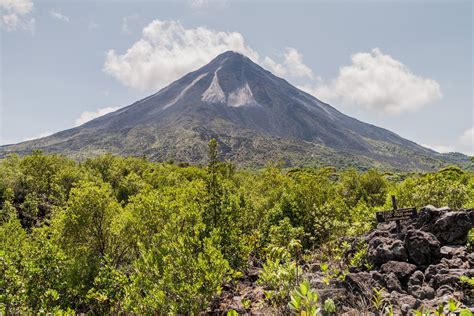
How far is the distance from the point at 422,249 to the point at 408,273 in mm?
1373

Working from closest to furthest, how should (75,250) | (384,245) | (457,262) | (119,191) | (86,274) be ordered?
(457,262) < (384,245) < (86,274) < (75,250) < (119,191)

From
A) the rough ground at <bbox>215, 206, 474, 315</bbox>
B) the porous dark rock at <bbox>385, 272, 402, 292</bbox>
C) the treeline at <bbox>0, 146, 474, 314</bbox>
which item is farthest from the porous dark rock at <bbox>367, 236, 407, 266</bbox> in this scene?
the treeline at <bbox>0, 146, 474, 314</bbox>

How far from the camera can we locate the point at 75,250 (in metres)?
14.7

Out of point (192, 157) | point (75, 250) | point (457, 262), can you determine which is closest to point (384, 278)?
point (457, 262)

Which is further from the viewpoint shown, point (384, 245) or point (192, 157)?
point (192, 157)

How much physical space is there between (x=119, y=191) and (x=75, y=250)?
27.5m

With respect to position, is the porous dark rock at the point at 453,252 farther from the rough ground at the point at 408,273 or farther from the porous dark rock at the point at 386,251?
Result: the porous dark rock at the point at 386,251

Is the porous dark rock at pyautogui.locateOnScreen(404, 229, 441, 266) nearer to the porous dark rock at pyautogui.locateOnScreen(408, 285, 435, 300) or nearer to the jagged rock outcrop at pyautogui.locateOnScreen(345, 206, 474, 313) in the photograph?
the jagged rock outcrop at pyautogui.locateOnScreen(345, 206, 474, 313)

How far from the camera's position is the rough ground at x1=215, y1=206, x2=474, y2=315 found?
846cm

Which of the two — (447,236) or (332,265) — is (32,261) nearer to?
(332,265)

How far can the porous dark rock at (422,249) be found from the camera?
→ 10570mm

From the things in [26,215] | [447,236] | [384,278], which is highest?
[447,236]

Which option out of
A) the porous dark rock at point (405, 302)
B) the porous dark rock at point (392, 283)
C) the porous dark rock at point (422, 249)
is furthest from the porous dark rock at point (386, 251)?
the porous dark rock at point (405, 302)

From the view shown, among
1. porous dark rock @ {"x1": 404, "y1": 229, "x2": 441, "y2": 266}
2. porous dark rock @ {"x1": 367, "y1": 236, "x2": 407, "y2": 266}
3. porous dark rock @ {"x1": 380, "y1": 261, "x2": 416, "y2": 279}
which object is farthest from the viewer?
porous dark rock @ {"x1": 367, "y1": 236, "x2": 407, "y2": 266}
